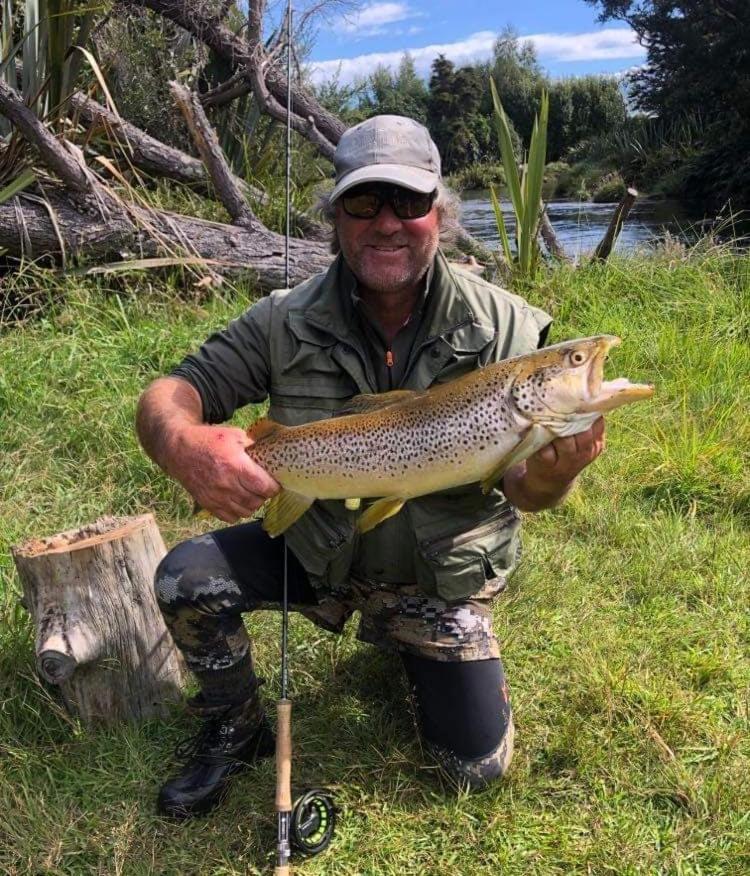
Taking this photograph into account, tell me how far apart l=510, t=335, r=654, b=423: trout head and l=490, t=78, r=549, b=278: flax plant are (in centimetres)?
512

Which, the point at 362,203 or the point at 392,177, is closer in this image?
the point at 392,177

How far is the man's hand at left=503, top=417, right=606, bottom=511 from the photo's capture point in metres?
2.21

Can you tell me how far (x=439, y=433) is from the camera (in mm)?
2223

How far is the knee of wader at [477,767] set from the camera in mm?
2691

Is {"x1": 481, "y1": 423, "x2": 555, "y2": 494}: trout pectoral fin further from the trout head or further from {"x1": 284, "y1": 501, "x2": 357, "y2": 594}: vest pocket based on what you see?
{"x1": 284, "y1": 501, "x2": 357, "y2": 594}: vest pocket

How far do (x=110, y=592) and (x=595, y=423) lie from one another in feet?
6.02

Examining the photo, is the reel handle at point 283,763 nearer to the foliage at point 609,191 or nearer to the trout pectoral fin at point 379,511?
the trout pectoral fin at point 379,511

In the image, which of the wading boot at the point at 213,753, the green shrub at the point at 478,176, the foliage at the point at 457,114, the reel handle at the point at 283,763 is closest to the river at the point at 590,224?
the wading boot at the point at 213,753

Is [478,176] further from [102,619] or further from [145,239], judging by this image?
[102,619]

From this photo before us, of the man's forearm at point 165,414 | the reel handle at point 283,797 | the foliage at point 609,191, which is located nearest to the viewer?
the reel handle at point 283,797

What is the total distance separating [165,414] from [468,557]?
1093 mm

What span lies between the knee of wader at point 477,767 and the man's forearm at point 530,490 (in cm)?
84

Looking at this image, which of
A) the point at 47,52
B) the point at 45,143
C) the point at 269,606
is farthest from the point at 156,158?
the point at 269,606

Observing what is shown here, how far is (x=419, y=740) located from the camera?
2900 millimetres
